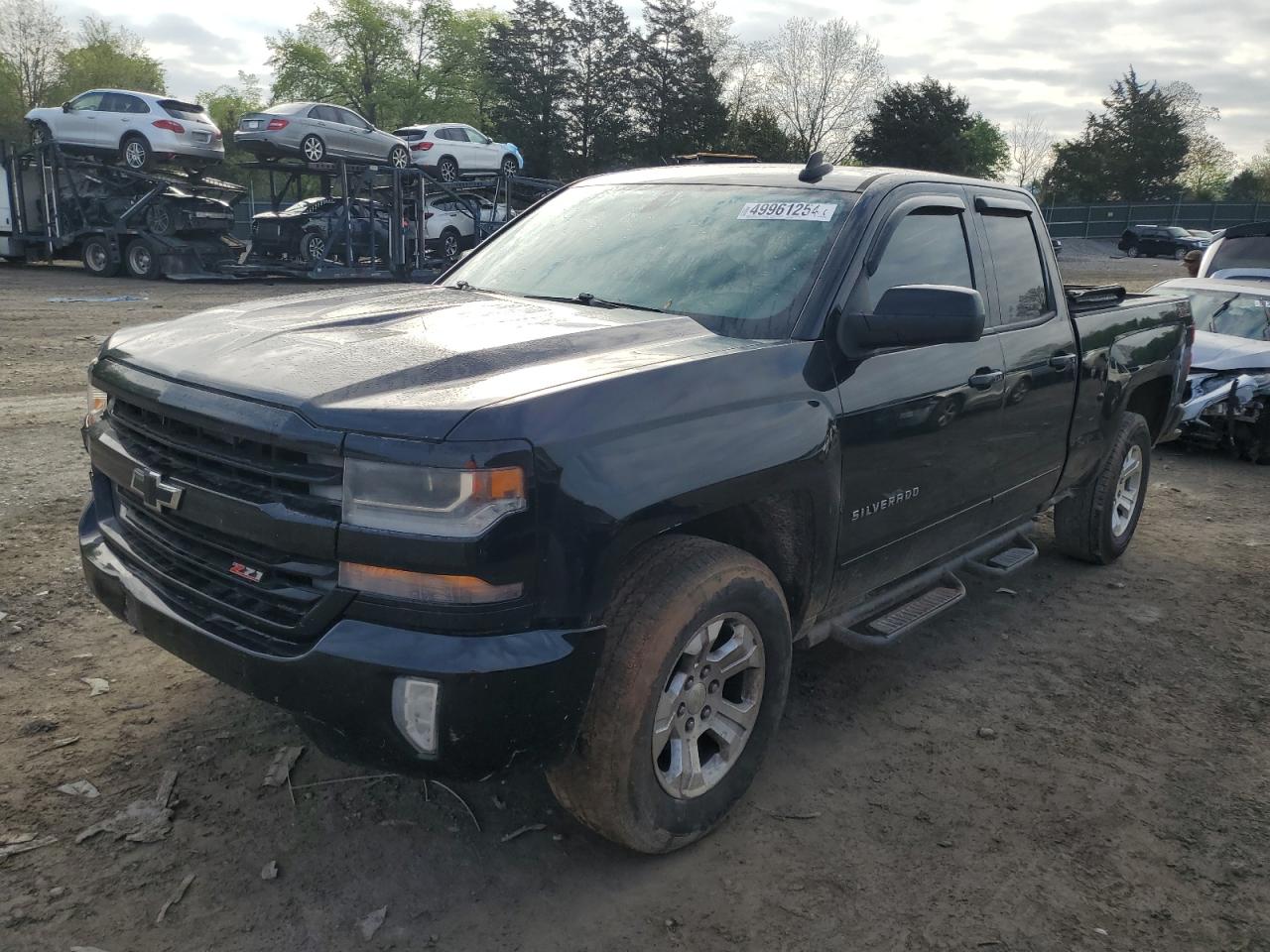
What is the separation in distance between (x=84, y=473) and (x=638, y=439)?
4857 mm

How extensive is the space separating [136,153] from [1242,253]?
61.5 ft

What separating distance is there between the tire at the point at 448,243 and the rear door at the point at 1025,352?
2086cm

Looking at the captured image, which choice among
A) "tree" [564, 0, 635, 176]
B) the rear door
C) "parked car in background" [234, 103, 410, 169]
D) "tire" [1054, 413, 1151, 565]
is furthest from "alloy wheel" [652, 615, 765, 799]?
"tree" [564, 0, 635, 176]

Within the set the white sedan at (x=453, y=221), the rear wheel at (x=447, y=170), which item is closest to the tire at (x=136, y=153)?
the white sedan at (x=453, y=221)

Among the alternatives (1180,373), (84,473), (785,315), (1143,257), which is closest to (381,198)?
(84,473)

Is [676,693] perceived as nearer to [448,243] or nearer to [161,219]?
[161,219]

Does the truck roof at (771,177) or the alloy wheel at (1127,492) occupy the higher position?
the truck roof at (771,177)

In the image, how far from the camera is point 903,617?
3.68 metres

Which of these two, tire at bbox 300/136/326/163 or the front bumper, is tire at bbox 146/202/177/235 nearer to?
tire at bbox 300/136/326/163

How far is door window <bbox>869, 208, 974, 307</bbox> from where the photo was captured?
11.4 feet

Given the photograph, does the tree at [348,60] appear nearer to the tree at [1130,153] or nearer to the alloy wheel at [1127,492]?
the tree at [1130,153]

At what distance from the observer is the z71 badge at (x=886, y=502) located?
325cm

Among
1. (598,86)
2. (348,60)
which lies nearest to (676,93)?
(598,86)

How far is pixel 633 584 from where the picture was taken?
2566 mm
